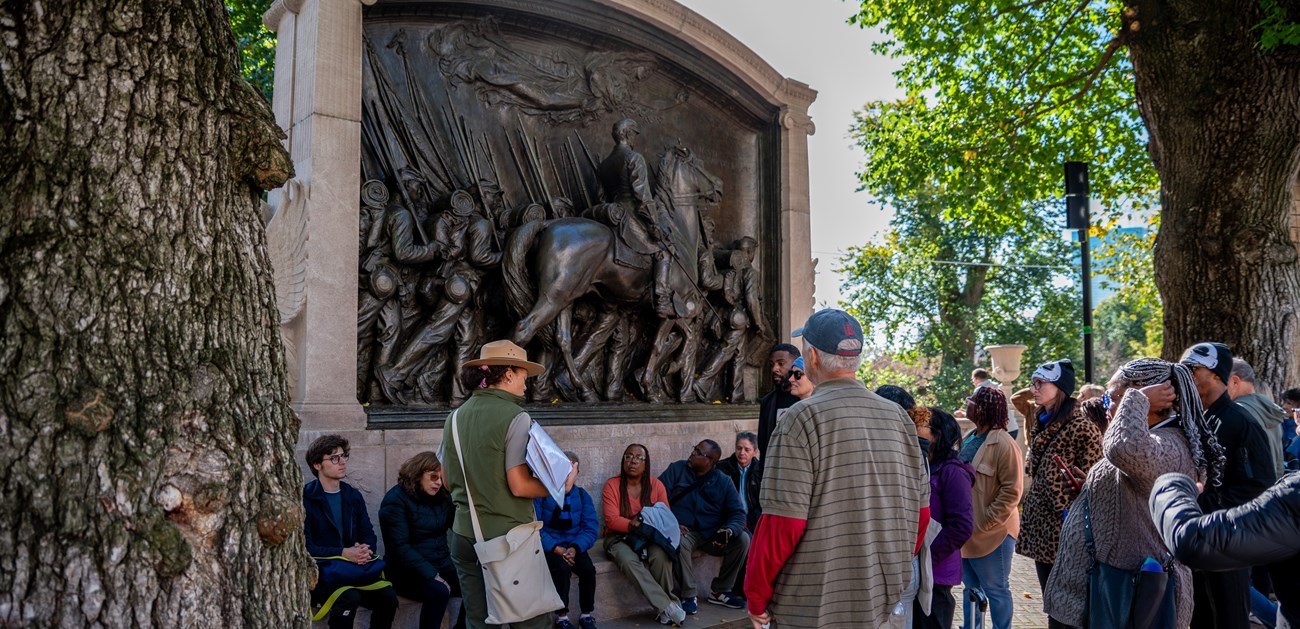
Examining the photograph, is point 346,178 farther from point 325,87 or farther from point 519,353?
point 519,353

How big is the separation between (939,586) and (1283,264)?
19.6ft

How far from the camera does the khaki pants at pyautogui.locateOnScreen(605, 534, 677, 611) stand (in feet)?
22.1

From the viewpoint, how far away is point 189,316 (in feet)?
8.69

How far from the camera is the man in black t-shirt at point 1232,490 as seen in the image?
166 inches

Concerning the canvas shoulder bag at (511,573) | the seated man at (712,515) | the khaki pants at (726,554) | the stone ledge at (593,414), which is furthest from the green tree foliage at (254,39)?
the canvas shoulder bag at (511,573)

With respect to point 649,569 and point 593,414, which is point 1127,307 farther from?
point 649,569

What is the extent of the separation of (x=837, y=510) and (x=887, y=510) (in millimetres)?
200

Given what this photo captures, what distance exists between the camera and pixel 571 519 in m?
6.59

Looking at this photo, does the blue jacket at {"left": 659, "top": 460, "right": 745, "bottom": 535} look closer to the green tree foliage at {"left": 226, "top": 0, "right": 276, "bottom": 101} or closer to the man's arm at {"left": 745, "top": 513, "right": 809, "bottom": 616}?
the man's arm at {"left": 745, "top": 513, "right": 809, "bottom": 616}

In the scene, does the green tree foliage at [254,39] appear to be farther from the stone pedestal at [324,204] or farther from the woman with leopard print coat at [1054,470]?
the woman with leopard print coat at [1054,470]

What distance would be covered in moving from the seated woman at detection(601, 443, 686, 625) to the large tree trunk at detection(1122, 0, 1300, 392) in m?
5.50

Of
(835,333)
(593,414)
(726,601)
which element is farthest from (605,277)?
(835,333)

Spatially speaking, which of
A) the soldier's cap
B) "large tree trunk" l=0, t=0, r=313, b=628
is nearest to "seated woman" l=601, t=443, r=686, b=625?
the soldier's cap

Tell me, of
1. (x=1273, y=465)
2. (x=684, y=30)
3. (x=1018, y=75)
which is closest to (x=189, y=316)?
(x=1273, y=465)
